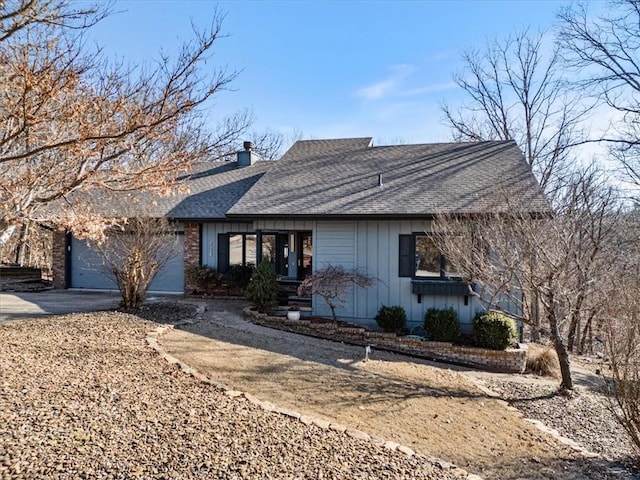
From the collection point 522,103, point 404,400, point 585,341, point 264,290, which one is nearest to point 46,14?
point 404,400

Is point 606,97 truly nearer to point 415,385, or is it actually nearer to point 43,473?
point 415,385

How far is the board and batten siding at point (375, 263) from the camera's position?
9.64 metres

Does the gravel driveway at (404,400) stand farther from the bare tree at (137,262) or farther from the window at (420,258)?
the window at (420,258)

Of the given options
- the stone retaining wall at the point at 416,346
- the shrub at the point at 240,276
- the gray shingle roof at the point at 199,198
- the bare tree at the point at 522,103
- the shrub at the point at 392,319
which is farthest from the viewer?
the bare tree at the point at 522,103

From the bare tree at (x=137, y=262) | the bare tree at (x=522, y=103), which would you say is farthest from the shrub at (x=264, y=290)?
the bare tree at (x=522, y=103)

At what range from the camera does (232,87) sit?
5902 mm

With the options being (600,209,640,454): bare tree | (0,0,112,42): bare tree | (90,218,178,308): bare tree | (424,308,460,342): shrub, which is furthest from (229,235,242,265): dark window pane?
(600,209,640,454): bare tree

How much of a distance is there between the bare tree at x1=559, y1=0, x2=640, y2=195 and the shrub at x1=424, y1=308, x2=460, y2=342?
509 inches

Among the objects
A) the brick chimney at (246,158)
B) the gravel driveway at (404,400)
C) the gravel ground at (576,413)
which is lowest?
the gravel ground at (576,413)

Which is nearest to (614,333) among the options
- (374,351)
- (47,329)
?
(374,351)

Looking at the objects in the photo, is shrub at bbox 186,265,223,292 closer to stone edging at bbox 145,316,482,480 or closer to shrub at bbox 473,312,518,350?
stone edging at bbox 145,316,482,480

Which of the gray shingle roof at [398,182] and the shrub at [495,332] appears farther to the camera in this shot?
the gray shingle roof at [398,182]

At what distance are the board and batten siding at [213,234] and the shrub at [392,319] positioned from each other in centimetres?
582

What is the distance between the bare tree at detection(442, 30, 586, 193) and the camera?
19.2 m
